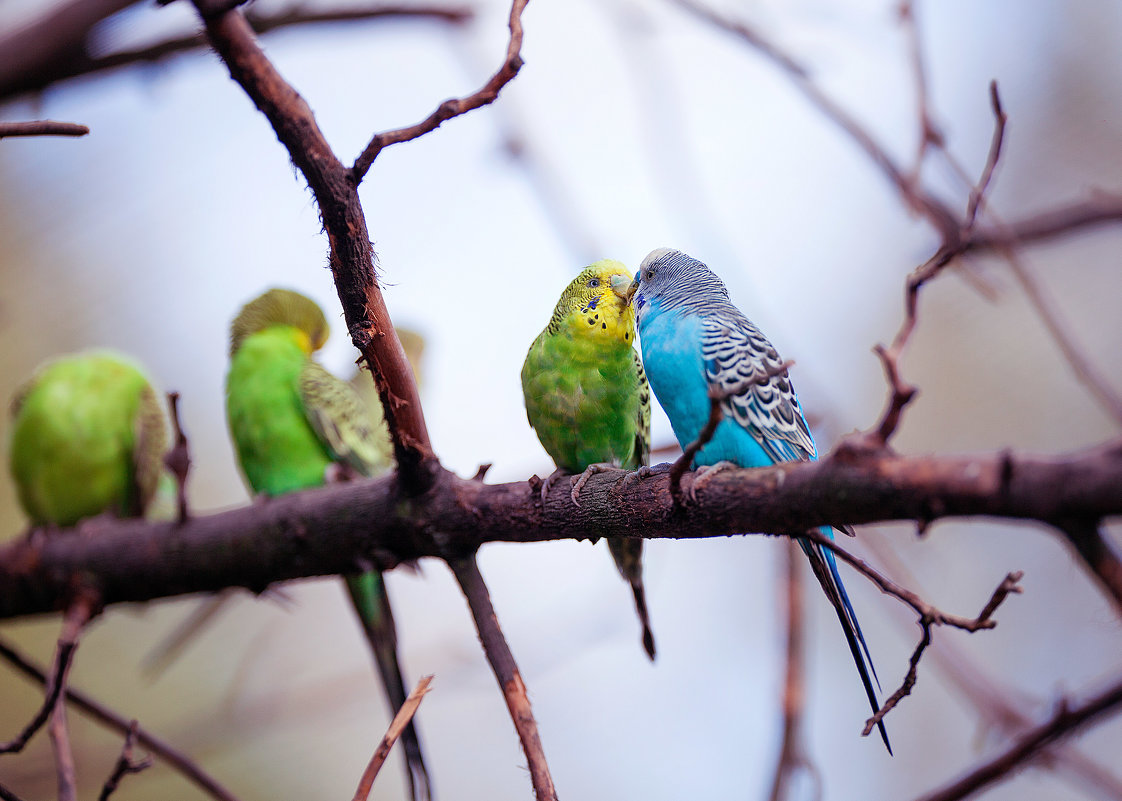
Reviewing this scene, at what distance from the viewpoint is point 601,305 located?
2.50 metres

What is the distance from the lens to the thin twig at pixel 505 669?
165cm

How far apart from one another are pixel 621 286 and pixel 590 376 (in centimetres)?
28

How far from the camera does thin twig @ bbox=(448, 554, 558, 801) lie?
165cm

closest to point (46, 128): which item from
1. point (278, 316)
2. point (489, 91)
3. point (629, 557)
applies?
point (489, 91)

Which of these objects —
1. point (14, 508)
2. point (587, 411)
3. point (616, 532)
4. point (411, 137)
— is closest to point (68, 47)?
point (411, 137)

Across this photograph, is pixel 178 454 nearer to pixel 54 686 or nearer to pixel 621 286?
pixel 54 686

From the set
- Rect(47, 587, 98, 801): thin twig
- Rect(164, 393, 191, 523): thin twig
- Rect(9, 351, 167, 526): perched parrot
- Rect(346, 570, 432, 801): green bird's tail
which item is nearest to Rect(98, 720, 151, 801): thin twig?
Rect(47, 587, 98, 801): thin twig

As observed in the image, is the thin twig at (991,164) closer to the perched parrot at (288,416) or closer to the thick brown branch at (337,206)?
the thick brown branch at (337,206)

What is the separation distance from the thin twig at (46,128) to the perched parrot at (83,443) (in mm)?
2270

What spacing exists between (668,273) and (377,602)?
166cm

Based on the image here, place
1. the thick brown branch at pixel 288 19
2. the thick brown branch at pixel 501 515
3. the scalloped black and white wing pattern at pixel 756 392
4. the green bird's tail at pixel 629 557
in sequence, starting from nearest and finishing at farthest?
the thick brown branch at pixel 501 515 < the scalloped black and white wing pattern at pixel 756 392 < the green bird's tail at pixel 629 557 < the thick brown branch at pixel 288 19

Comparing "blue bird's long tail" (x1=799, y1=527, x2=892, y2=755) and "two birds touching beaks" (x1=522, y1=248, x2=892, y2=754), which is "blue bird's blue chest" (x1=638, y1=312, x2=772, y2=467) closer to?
"two birds touching beaks" (x1=522, y1=248, x2=892, y2=754)

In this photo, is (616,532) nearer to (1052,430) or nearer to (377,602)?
(377,602)

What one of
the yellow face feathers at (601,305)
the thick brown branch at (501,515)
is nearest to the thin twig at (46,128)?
the thick brown branch at (501,515)
